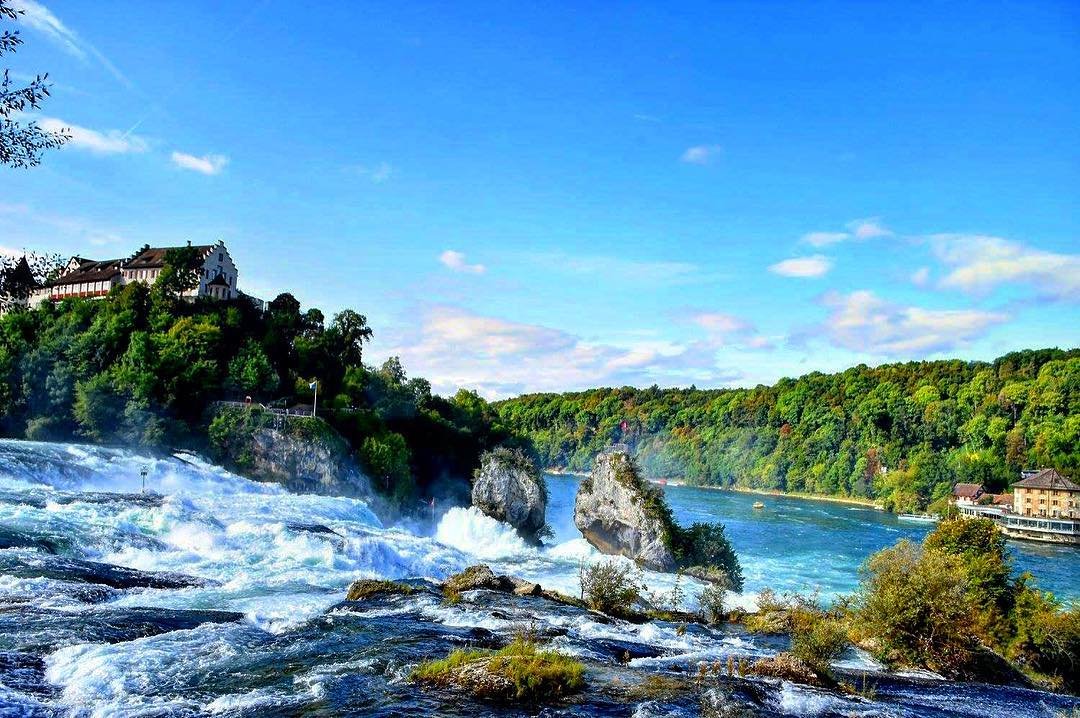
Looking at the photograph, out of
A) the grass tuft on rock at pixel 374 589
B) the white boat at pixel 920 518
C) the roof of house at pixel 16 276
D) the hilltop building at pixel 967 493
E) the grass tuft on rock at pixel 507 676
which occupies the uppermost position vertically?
the roof of house at pixel 16 276

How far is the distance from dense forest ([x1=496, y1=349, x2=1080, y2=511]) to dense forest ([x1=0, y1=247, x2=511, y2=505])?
1982 cm

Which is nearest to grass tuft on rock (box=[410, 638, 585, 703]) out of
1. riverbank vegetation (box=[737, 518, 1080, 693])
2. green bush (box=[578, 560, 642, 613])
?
riverbank vegetation (box=[737, 518, 1080, 693])

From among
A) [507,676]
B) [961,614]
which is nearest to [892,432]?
[961,614]

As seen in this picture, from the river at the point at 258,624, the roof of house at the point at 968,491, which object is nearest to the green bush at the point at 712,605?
the river at the point at 258,624

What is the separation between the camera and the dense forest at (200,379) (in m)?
57.6

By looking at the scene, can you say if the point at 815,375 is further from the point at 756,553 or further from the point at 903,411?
the point at 756,553

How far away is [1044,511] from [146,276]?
110210 mm

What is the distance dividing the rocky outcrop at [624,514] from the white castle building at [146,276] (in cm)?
4715

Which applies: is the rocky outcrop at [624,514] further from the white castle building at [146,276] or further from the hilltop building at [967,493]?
the hilltop building at [967,493]

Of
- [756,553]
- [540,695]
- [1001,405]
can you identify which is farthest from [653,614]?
[1001,405]

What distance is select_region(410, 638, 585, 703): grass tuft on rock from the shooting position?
17094 millimetres

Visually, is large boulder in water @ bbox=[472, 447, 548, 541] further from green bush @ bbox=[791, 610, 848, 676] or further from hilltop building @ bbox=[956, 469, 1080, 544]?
hilltop building @ bbox=[956, 469, 1080, 544]

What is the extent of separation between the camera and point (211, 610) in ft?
76.9

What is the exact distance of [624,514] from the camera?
1932 inches
